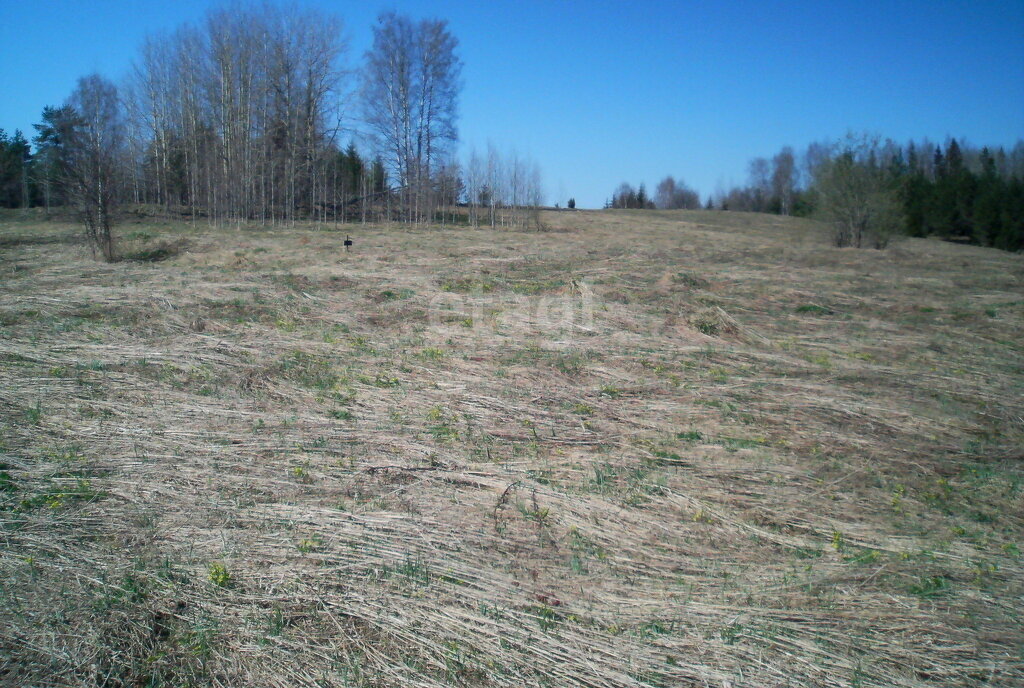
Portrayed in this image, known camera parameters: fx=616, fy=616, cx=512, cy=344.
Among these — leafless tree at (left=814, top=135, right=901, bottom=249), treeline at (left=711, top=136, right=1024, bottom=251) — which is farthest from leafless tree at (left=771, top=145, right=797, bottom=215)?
leafless tree at (left=814, top=135, right=901, bottom=249)

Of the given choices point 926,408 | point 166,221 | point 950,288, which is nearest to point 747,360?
point 926,408

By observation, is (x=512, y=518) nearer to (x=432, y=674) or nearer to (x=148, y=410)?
(x=432, y=674)

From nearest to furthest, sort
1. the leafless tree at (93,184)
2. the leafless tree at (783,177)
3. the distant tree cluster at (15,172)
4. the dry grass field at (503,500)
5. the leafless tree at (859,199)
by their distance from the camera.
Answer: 1. the dry grass field at (503,500)
2. the leafless tree at (93,184)
3. the leafless tree at (859,199)
4. the distant tree cluster at (15,172)
5. the leafless tree at (783,177)

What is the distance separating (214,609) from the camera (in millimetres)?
2557

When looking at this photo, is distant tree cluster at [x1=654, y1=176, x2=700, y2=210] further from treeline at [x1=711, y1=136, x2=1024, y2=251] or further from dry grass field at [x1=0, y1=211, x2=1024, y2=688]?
dry grass field at [x1=0, y1=211, x2=1024, y2=688]

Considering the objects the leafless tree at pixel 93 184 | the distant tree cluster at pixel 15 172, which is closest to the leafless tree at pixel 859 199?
the leafless tree at pixel 93 184

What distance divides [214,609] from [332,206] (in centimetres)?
2909

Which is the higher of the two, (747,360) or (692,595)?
(747,360)

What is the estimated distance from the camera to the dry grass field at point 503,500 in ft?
7.80

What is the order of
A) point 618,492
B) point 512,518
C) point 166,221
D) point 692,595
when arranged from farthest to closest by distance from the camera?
point 166,221 → point 618,492 → point 512,518 → point 692,595

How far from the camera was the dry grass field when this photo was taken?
238cm

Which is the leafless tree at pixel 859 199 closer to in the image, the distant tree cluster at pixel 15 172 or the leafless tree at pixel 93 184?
the leafless tree at pixel 93 184

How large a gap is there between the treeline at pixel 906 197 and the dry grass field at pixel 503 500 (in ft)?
44.3

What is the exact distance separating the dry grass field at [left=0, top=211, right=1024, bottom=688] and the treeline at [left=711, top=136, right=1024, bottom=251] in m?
13.5
